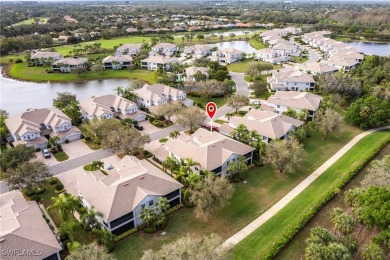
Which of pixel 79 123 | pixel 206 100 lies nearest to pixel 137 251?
pixel 79 123

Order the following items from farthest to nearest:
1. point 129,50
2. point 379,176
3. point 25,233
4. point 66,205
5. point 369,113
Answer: point 129,50, point 369,113, point 379,176, point 66,205, point 25,233

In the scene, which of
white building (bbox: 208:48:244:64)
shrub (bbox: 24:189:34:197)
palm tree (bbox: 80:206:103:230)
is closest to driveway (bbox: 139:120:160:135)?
shrub (bbox: 24:189:34:197)

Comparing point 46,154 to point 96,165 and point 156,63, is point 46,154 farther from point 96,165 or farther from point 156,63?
point 156,63

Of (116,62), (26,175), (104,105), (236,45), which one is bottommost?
(236,45)

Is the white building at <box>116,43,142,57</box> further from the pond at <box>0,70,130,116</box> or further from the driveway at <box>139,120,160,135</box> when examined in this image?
the driveway at <box>139,120,160,135</box>

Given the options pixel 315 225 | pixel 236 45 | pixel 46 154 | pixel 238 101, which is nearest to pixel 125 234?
pixel 315 225

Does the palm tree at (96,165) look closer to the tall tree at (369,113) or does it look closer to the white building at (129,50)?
the tall tree at (369,113)
